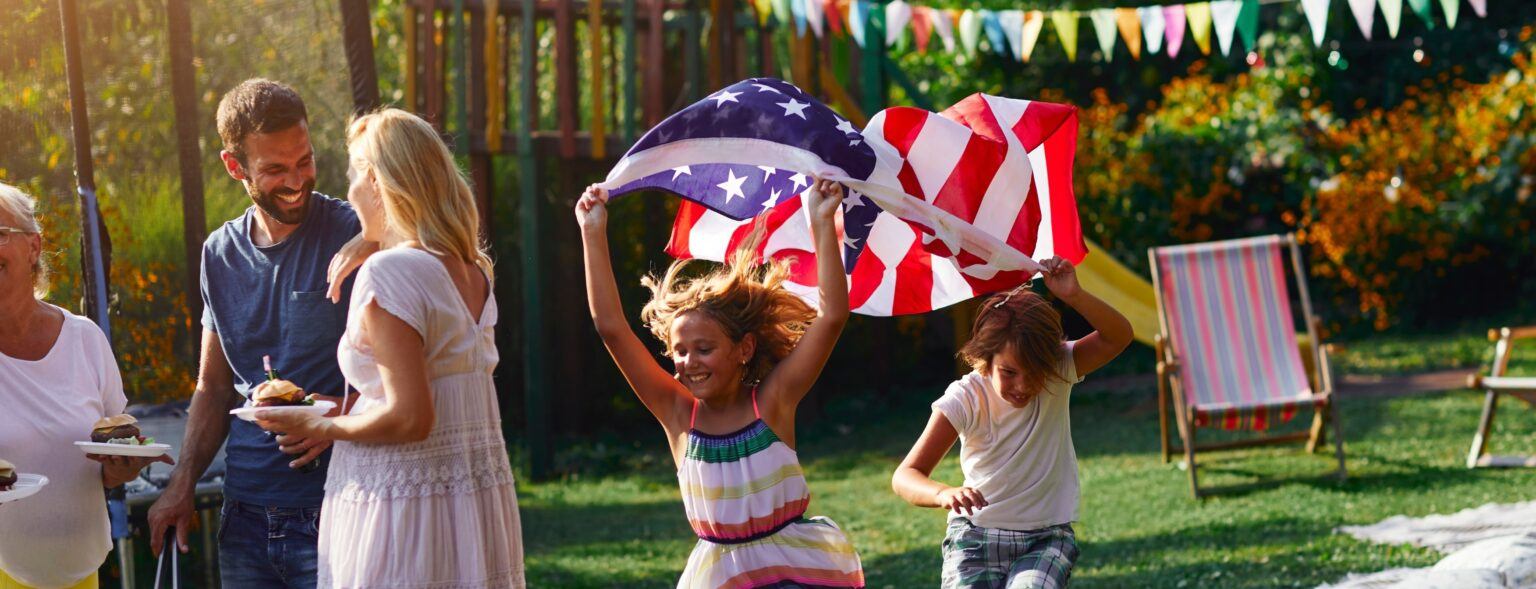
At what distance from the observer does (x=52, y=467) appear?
3127mm

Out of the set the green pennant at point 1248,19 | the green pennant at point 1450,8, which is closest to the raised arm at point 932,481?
the green pennant at point 1450,8

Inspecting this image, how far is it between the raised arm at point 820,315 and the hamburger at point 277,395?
882mm

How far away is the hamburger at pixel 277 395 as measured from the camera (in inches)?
108

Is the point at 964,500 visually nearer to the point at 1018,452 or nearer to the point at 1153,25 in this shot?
the point at 1018,452

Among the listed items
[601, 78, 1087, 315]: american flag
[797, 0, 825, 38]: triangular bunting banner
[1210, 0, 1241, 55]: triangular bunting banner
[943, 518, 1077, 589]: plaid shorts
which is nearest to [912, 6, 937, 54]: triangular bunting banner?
[797, 0, 825, 38]: triangular bunting banner

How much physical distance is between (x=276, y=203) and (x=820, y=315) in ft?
3.41

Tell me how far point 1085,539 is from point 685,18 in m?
4.40

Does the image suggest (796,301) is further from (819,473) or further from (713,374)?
(819,473)

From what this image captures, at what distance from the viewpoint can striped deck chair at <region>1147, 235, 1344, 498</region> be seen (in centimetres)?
741

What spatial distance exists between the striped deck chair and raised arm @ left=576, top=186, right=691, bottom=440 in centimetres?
445

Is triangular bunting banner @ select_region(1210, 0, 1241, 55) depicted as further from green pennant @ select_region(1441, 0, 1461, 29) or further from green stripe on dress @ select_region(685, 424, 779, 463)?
green stripe on dress @ select_region(685, 424, 779, 463)

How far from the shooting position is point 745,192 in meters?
3.47

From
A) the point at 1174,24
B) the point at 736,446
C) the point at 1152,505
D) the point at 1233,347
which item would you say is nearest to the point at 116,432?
the point at 736,446

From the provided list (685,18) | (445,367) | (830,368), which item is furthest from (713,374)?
(830,368)
